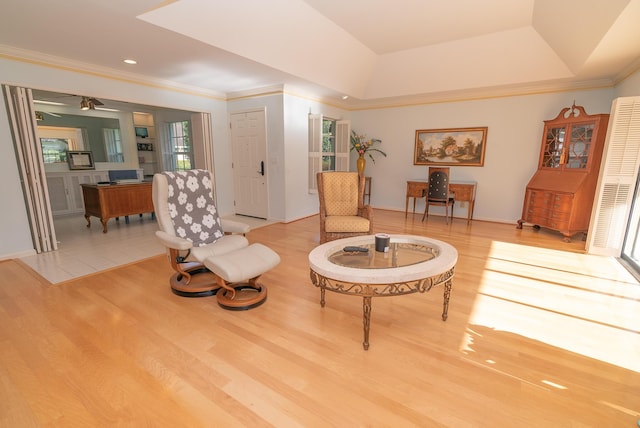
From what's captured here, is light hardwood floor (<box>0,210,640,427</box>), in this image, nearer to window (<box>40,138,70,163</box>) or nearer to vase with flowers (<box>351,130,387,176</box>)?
vase with flowers (<box>351,130,387,176</box>)

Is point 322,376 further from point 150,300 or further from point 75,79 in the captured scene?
point 75,79

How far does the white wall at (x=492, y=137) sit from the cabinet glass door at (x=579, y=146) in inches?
30.1

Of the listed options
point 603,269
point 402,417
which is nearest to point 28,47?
point 402,417

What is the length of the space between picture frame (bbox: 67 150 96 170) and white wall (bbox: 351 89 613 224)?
6348 millimetres

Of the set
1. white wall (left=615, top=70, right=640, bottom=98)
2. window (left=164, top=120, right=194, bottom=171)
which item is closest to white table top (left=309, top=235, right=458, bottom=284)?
white wall (left=615, top=70, right=640, bottom=98)

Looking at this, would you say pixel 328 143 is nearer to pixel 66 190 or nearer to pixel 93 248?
pixel 93 248

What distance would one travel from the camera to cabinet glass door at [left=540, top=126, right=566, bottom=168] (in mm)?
4567

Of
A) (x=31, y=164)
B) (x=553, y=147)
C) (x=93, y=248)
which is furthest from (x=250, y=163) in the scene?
(x=553, y=147)

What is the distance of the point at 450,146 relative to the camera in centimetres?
592

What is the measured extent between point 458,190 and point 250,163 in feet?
13.3

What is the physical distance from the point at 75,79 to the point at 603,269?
6.98m

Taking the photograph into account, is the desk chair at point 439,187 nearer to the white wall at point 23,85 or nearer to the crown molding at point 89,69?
the crown molding at point 89,69

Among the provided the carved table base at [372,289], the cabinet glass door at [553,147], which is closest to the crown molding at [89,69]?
the carved table base at [372,289]

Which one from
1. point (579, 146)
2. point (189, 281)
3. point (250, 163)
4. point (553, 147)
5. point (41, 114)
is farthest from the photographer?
point (41, 114)
